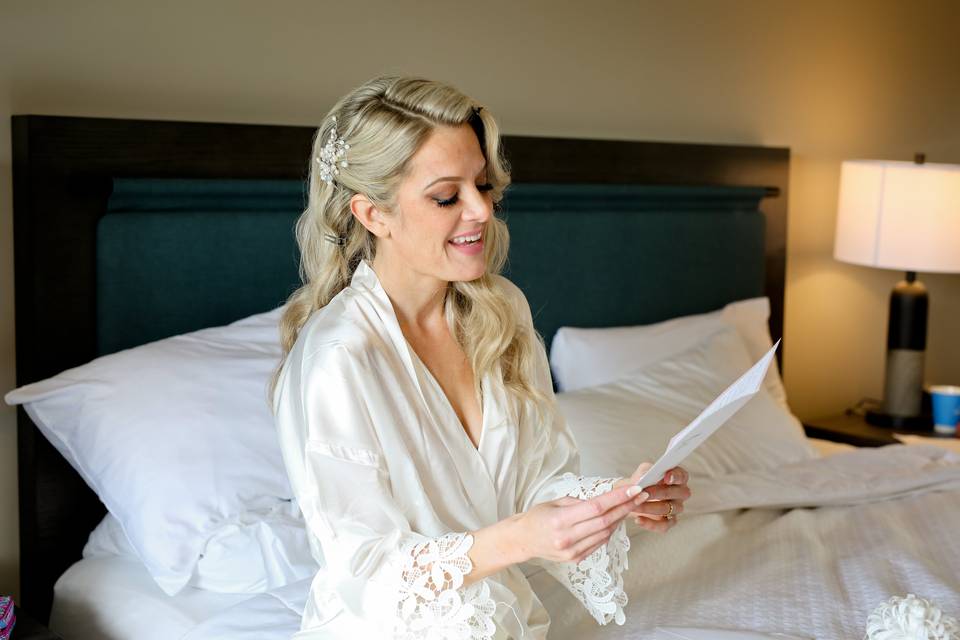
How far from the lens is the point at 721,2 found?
335 centimetres

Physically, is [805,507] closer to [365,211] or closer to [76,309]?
[365,211]

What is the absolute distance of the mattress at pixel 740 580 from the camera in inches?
70.1

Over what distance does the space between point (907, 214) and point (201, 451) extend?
236cm

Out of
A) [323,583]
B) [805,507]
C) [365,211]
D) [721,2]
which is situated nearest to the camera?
[323,583]

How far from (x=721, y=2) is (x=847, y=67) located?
75cm

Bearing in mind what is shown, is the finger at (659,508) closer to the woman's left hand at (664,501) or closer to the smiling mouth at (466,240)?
the woman's left hand at (664,501)

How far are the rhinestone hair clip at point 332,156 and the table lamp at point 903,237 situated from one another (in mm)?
2247

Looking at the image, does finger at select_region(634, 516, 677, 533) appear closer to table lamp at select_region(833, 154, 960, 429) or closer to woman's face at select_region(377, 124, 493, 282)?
woman's face at select_region(377, 124, 493, 282)

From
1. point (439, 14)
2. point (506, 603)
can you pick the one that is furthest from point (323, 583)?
point (439, 14)

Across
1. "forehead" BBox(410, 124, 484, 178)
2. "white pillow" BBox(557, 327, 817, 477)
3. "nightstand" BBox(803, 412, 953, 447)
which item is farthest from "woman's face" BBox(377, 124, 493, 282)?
"nightstand" BBox(803, 412, 953, 447)

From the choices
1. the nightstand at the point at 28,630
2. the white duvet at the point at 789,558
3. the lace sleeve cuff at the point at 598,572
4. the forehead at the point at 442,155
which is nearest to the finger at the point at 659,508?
the lace sleeve cuff at the point at 598,572

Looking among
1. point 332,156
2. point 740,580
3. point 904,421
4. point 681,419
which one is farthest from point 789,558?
point 904,421

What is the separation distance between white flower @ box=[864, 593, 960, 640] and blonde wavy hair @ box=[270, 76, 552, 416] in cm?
60

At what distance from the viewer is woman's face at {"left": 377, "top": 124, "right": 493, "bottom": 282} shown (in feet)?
5.41
